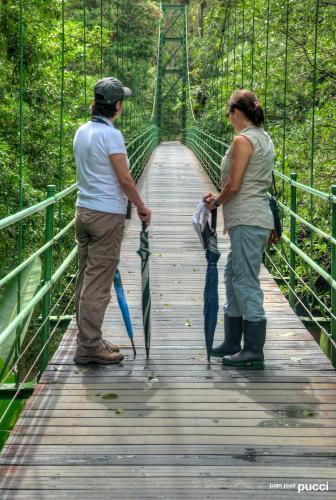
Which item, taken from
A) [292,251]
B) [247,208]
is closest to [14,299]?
[247,208]

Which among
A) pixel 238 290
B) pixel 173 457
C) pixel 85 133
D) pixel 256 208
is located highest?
pixel 85 133

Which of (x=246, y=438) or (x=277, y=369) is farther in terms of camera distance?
(x=277, y=369)

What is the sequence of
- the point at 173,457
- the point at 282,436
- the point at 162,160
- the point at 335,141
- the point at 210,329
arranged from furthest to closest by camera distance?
the point at 162,160 → the point at 335,141 → the point at 210,329 → the point at 282,436 → the point at 173,457

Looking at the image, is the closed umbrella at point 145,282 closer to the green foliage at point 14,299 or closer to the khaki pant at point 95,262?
the khaki pant at point 95,262

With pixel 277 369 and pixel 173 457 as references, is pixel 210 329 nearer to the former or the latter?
pixel 277 369

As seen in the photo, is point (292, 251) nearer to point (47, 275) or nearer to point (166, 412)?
point (47, 275)

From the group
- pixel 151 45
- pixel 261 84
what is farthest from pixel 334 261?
pixel 151 45

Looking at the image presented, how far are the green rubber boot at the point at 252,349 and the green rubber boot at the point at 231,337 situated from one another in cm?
13

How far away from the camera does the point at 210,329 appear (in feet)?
15.1

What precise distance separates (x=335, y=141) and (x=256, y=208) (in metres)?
6.29

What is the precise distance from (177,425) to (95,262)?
994 mm

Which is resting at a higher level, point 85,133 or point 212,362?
Answer: point 85,133

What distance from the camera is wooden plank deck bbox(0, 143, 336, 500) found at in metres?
3.14

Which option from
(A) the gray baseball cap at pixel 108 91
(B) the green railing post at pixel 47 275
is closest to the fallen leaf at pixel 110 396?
(B) the green railing post at pixel 47 275
